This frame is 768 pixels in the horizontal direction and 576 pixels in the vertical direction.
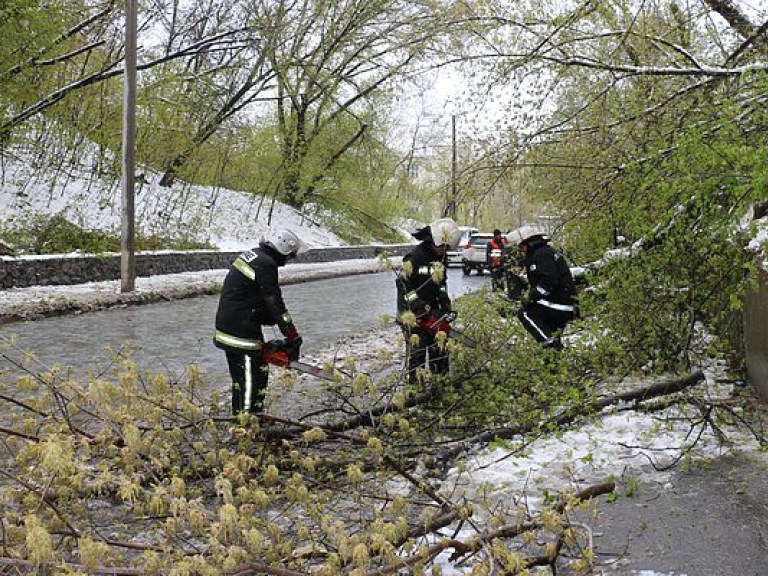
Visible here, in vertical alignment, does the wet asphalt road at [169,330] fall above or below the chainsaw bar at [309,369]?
below

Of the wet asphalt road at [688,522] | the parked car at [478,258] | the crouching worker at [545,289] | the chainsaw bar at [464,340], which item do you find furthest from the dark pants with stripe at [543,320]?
the parked car at [478,258]

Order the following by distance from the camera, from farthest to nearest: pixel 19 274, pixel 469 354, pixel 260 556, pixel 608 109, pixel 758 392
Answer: pixel 19 274 → pixel 608 109 → pixel 469 354 → pixel 758 392 → pixel 260 556

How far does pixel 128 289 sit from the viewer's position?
576 inches

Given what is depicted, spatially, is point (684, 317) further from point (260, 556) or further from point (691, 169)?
point (260, 556)

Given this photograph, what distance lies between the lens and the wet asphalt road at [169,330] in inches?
336

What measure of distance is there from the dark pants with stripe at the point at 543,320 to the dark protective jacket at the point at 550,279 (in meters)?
0.07

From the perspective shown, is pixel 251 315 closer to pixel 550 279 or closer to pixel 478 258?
pixel 550 279

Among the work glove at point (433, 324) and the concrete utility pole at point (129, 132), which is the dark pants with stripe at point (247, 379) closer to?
the work glove at point (433, 324)

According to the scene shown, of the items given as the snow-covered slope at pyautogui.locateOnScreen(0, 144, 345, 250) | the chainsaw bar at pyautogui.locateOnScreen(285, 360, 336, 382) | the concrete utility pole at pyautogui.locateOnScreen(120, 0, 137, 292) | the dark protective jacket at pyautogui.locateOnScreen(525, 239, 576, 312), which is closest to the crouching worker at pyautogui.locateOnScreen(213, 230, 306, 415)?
the chainsaw bar at pyautogui.locateOnScreen(285, 360, 336, 382)

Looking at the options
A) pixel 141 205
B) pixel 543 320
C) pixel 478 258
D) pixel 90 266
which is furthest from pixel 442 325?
pixel 478 258

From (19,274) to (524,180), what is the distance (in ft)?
33.3

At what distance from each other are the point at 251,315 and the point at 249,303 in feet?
0.30

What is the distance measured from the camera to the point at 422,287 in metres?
6.49

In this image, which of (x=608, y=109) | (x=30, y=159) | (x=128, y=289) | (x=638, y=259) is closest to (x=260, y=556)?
(x=638, y=259)
